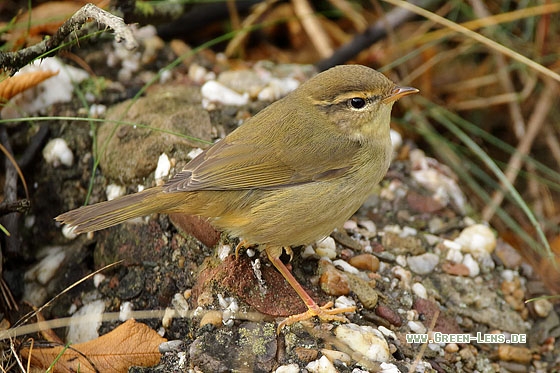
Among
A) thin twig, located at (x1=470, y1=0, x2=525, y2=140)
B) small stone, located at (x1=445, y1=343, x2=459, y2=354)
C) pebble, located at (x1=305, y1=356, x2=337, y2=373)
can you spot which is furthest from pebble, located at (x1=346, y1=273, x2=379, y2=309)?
thin twig, located at (x1=470, y1=0, x2=525, y2=140)

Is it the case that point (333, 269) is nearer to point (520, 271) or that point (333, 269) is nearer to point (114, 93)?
point (520, 271)

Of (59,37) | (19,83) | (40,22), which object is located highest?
(59,37)

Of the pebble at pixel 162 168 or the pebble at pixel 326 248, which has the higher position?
the pebble at pixel 162 168

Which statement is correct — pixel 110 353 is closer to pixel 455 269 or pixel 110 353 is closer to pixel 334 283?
pixel 334 283

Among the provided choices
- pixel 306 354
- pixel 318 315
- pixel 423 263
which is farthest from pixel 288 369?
pixel 423 263

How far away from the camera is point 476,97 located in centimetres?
575

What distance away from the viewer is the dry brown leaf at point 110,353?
3105mm

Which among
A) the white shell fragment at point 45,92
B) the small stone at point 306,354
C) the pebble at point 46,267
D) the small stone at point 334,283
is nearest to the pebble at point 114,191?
the pebble at point 46,267

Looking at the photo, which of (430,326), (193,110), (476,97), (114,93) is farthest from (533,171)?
(114,93)

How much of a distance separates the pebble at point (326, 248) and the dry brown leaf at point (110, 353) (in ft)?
3.33

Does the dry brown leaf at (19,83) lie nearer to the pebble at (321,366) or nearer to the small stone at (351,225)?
the small stone at (351,225)

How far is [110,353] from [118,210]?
669 mm

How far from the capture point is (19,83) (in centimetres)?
404

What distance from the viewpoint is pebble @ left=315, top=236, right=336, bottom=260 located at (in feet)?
12.2
